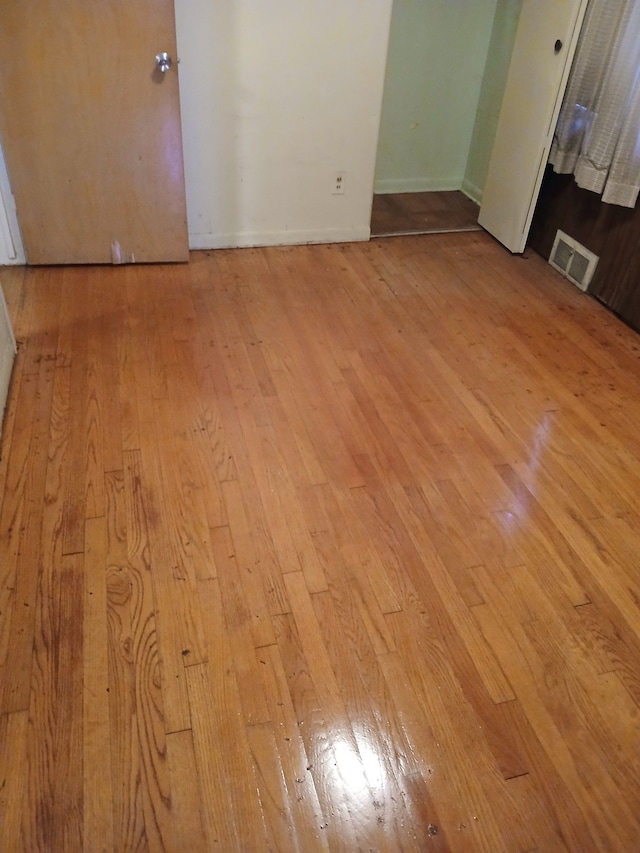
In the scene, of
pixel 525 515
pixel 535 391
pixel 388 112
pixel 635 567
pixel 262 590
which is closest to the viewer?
pixel 262 590

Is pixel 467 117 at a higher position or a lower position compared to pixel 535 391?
higher

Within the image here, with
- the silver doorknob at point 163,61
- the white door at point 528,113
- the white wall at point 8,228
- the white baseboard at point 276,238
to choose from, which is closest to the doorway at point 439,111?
the white baseboard at point 276,238

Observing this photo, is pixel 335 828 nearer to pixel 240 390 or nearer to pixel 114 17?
pixel 240 390

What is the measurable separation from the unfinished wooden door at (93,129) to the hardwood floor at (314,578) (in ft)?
1.09

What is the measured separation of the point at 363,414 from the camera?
2.40 meters

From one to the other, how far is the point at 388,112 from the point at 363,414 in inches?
101

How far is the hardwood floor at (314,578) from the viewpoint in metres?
1.35

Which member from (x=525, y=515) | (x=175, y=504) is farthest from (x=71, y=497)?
(x=525, y=515)

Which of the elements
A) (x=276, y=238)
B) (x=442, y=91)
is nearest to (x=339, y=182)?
(x=276, y=238)

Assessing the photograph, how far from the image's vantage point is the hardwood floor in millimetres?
1350

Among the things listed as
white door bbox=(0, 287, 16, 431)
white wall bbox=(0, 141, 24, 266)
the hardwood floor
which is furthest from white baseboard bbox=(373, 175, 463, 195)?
white door bbox=(0, 287, 16, 431)

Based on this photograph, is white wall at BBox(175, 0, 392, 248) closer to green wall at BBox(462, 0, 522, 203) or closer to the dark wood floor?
the dark wood floor

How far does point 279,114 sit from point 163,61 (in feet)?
2.12

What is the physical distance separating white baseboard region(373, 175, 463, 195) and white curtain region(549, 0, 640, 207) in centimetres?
134
